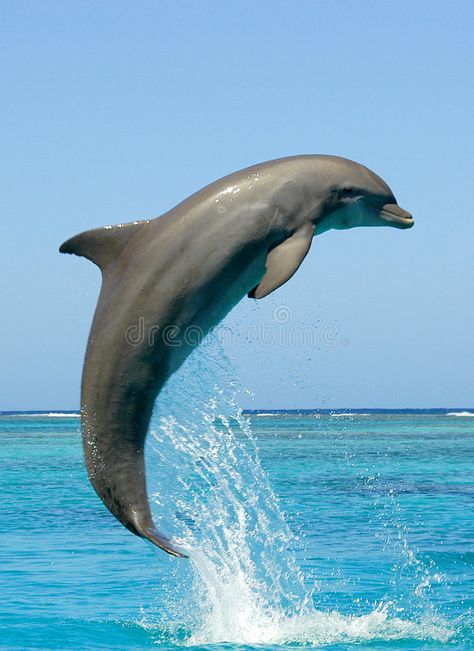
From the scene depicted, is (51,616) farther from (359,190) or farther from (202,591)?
(359,190)

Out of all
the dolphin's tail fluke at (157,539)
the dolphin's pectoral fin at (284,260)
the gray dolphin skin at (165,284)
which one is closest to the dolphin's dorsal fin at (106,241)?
the gray dolphin skin at (165,284)

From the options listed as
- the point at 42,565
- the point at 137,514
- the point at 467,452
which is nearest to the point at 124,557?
the point at 42,565

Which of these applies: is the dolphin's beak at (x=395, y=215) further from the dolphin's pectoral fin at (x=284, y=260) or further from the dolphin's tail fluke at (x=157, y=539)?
the dolphin's tail fluke at (x=157, y=539)

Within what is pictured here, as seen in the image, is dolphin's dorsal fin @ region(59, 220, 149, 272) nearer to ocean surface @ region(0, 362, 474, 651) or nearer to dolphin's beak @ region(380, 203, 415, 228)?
ocean surface @ region(0, 362, 474, 651)

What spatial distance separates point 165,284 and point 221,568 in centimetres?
417

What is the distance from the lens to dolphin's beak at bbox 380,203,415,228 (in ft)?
27.9

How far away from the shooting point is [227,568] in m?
10.8

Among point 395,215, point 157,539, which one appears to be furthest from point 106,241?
point 395,215

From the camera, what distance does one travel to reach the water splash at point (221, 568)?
892 centimetres

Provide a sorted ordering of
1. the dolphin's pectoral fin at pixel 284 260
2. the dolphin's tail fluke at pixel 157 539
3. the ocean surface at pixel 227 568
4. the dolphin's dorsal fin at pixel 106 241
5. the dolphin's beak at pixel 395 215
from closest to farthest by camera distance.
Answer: the dolphin's pectoral fin at pixel 284 260
the dolphin's tail fluke at pixel 157 539
the dolphin's dorsal fin at pixel 106 241
the dolphin's beak at pixel 395 215
the ocean surface at pixel 227 568

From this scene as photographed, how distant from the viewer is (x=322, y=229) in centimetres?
820

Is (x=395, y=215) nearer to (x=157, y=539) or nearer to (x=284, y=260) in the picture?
(x=284, y=260)

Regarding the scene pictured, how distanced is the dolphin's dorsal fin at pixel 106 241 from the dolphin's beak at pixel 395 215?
193 centimetres

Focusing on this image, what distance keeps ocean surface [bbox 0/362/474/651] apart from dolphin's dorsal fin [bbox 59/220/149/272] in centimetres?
120
